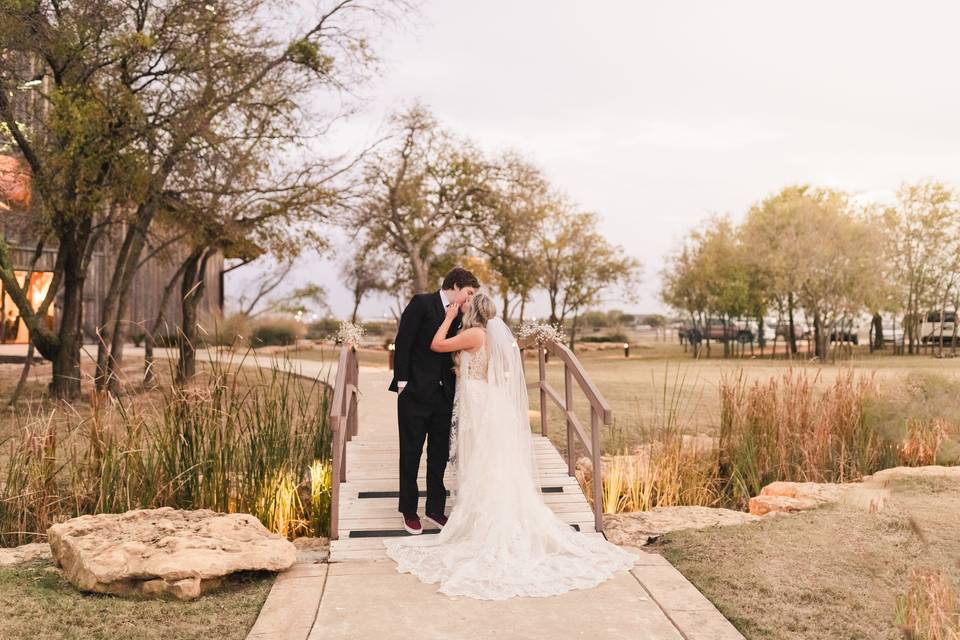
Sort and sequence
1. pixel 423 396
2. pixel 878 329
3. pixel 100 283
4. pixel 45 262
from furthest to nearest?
pixel 878 329 → pixel 100 283 → pixel 45 262 → pixel 423 396

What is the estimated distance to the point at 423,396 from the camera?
6.18m

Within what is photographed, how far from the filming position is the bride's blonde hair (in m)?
6.07

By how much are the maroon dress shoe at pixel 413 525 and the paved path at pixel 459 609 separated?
42 centimetres

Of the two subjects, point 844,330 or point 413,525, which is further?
point 844,330

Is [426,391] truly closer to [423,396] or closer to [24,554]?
[423,396]

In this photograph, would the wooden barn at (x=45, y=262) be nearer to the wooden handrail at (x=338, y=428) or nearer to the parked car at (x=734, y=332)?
the wooden handrail at (x=338, y=428)

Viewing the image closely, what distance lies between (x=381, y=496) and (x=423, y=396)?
1209 millimetres

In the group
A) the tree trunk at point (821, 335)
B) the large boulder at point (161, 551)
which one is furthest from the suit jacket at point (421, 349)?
the tree trunk at point (821, 335)

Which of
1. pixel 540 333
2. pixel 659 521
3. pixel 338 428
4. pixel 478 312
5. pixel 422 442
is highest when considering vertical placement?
pixel 478 312

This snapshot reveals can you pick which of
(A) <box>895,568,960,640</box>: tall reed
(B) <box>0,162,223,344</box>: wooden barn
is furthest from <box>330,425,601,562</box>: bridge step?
(B) <box>0,162,223,344</box>: wooden barn

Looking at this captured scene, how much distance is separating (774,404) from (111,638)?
22.5 ft

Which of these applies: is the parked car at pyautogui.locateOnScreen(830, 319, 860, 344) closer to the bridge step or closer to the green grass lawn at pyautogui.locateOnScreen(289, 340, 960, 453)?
the green grass lawn at pyautogui.locateOnScreen(289, 340, 960, 453)

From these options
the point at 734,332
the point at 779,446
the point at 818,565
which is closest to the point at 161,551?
the point at 818,565

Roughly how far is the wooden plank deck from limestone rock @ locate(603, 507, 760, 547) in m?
0.23
